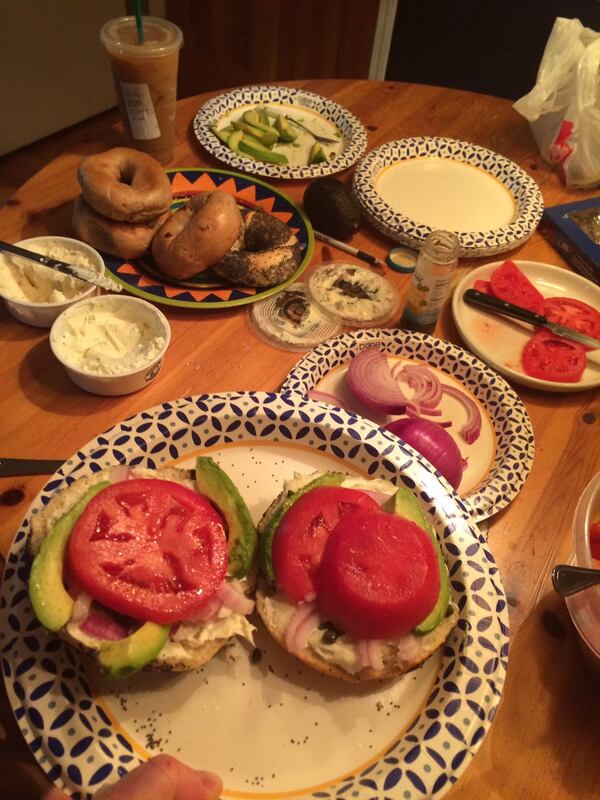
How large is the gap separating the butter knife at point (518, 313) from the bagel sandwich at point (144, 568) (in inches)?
43.5

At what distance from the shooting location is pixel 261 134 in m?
2.30

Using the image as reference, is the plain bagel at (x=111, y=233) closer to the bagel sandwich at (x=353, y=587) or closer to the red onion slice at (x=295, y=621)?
the bagel sandwich at (x=353, y=587)

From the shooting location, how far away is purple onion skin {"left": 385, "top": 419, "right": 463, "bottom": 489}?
1.34m

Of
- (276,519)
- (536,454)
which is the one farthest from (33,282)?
(536,454)

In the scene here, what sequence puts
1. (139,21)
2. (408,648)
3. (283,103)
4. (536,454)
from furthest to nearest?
1. (283,103)
2. (139,21)
3. (536,454)
4. (408,648)

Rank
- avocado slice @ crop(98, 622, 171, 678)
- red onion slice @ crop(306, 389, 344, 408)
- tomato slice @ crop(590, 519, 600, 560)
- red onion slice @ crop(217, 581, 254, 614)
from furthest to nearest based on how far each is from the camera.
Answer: red onion slice @ crop(306, 389, 344, 408)
tomato slice @ crop(590, 519, 600, 560)
red onion slice @ crop(217, 581, 254, 614)
avocado slice @ crop(98, 622, 171, 678)

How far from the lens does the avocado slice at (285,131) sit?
2355 millimetres

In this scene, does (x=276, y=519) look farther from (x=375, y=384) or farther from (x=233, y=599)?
(x=375, y=384)

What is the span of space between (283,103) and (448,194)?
0.87 metres

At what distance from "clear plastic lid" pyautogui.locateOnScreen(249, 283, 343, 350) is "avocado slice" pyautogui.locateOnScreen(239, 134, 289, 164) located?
746 millimetres

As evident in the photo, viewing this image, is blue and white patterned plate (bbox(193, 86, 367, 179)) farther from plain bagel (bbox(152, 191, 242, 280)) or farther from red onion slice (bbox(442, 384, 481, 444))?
red onion slice (bbox(442, 384, 481, 444))

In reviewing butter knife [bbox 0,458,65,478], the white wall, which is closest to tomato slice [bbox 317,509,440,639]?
butter knife [bbox 0,458,65,478]

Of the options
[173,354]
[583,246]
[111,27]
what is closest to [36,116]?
[111,27]

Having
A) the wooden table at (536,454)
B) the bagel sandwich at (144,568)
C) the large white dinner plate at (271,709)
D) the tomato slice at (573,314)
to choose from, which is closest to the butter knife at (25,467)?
the wooden table at (536,454)
